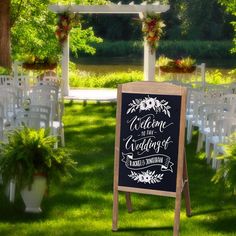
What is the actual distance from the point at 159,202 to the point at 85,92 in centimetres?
1131

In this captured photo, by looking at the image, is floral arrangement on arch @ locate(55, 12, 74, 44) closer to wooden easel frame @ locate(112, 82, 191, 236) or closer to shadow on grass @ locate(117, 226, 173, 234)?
wooden easel frame @ locate(112, 82, 191, 236)

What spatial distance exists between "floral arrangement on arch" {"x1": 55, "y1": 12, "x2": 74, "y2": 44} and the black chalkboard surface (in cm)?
1197

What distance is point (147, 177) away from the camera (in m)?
5.91

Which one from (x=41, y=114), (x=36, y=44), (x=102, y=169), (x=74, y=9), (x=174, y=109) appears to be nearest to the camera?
(x=174, y=109)

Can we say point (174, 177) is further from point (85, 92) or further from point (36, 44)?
point (36, 44)

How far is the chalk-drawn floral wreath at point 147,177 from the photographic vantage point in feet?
19.3

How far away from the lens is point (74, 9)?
57.7 ft

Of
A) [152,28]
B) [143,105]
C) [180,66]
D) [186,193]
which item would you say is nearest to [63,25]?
[152,28]

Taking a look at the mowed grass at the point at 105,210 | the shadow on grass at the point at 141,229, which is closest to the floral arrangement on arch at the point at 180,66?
the mowed grass at the point at 105,210

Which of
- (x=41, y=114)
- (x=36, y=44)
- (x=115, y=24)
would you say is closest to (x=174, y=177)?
(x=41, y=114)

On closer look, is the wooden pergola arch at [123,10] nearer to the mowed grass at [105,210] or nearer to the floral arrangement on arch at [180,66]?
the floral arrangement on arch at [180,66]

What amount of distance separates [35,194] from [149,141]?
1.40 meters

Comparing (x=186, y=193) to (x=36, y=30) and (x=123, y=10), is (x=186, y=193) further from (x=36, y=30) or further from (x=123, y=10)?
(x=36, y=30)

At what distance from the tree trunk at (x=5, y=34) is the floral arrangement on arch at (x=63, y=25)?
63.5 inches
